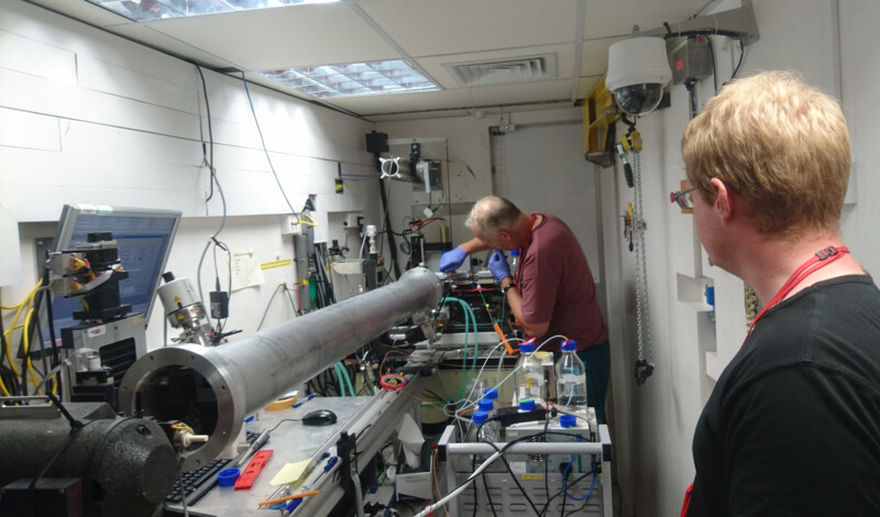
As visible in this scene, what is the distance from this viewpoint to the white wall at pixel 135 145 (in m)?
1.61

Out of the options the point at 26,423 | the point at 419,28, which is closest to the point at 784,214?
the point at 26,423

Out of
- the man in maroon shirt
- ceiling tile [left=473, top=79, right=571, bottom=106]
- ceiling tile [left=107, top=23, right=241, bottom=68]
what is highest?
ceiling tile [left=473, top=79, right=571, bottom=106]

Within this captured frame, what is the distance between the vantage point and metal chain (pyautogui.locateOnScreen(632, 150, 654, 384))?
2.89 meters

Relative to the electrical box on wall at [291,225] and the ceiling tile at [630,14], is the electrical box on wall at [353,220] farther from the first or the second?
the ceiling tile at [630,14]

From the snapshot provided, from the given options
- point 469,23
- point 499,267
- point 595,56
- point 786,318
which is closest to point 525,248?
point 499,267

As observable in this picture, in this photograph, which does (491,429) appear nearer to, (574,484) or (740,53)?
(574,484)

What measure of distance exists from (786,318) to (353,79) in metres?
2.82

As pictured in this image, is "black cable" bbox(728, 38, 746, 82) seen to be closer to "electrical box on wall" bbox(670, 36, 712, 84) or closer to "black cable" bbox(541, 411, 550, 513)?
"electrical box on wall" bbox(670, 36, 712, 84)

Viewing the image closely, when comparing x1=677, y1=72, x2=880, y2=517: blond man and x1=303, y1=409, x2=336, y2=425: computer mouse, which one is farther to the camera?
x1=303, y1=409, x2=336, y2=425: computer mouse

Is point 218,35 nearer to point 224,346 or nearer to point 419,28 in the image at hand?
point 419,28

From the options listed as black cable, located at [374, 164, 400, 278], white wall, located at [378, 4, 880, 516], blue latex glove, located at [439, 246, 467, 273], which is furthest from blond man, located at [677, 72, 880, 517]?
black cable, located at [374, 164, 400, 278]

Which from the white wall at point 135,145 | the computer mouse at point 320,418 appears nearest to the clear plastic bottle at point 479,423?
the computer mouse at point 320,418

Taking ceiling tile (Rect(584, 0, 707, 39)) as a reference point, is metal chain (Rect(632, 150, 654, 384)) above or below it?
below

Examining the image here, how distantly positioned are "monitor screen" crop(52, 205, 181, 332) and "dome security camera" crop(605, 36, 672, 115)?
164 cm
